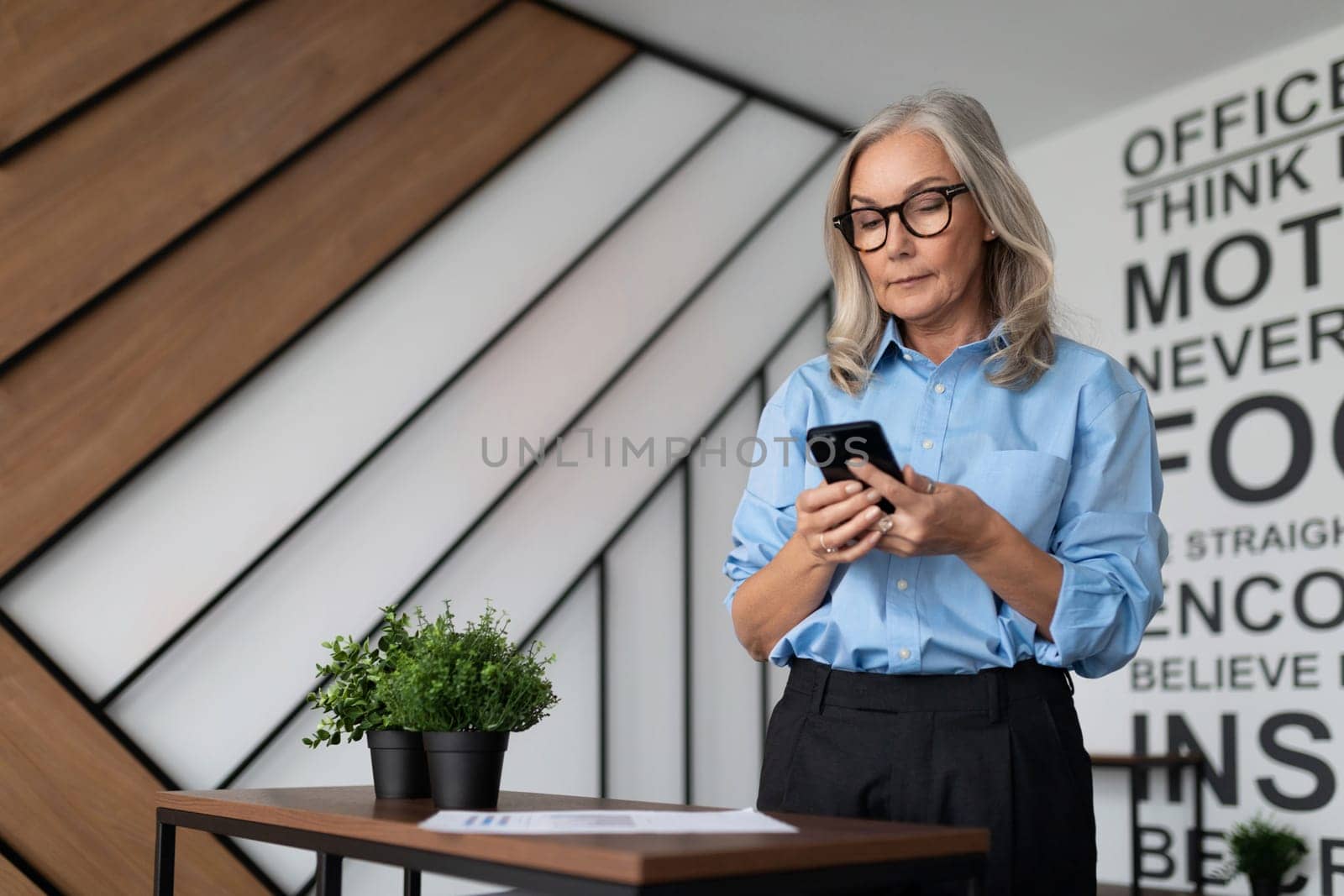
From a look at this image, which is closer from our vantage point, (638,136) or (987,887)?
(987,887)

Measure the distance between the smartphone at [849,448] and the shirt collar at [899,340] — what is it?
36cm

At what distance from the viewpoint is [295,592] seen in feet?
10.5

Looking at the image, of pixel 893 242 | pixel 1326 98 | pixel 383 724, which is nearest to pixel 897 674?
pixel 893 242

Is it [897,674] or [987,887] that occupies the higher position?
[897,674]

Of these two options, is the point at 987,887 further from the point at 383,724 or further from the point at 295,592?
the point at 295,592

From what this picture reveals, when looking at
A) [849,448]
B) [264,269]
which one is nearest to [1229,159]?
[264,269]

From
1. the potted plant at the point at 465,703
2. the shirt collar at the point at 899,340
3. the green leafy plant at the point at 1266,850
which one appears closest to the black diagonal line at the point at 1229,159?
the green leafy plant at the point at 1266,850

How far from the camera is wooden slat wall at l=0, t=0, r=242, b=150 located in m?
2.88

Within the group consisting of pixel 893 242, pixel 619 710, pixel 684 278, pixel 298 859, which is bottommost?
pixel 298 859

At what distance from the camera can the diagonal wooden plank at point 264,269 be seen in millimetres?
2859

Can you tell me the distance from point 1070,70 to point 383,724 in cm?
364

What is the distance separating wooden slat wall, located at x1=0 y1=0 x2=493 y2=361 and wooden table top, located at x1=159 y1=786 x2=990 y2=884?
2.07m

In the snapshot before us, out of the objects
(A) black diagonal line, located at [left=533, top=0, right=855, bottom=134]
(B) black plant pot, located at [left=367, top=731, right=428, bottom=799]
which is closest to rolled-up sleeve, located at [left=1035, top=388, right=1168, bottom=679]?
(B) black plant pot, located at [left=367, top=731, right=428, bottom=799]

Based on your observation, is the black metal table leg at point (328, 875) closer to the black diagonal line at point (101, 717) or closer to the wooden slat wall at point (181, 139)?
the black diagonal line at point (101, 717)
